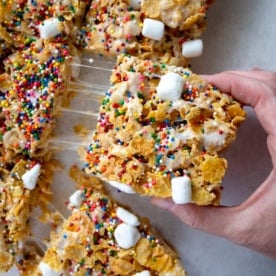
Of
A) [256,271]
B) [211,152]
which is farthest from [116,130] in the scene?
[256,271]

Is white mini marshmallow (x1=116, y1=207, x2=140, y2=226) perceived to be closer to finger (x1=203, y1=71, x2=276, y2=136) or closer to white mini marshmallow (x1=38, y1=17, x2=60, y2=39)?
finger (x1=203, y1=71, x2=276, y2=136)

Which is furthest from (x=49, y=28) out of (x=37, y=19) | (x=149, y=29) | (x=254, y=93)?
(x=254, y=93)

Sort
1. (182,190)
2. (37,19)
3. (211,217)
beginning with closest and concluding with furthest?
(182,190) < (211,217) < (37,19)

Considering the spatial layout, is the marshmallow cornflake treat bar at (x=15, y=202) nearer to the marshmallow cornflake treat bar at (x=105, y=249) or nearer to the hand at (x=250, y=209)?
the marshmallow cornflake treat bar at (x=105, y=249)

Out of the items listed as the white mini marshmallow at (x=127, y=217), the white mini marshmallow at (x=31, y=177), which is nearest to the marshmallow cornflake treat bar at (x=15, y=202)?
the white mini marshmallow at (x=31, y=177)

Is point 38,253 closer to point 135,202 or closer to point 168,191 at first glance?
point 135,202

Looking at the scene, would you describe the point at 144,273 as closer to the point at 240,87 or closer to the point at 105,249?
the point at 105,249
